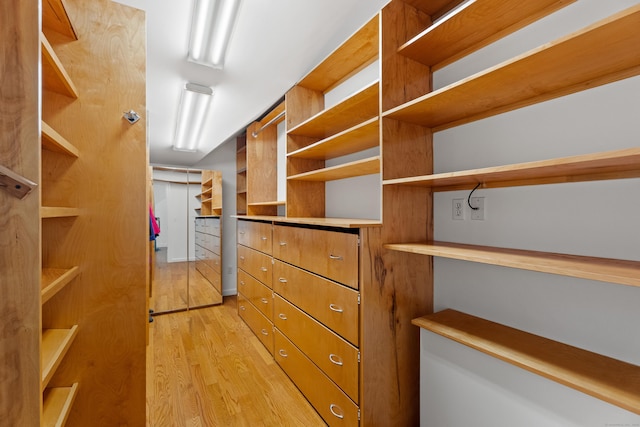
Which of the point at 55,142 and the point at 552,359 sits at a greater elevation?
the point at 55,142

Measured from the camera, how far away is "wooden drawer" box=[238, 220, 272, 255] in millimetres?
2579

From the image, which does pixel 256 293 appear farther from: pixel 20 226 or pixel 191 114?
pixel 20 226

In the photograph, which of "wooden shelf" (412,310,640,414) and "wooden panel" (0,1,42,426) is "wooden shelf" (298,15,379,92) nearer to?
"wooden panel" (0,1,42,426)

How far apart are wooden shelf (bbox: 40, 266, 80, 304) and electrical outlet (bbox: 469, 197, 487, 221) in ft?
5.89

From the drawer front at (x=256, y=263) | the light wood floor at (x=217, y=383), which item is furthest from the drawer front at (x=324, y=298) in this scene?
the light wood floor at (x=217, y=383)

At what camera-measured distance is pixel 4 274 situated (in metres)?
0.69

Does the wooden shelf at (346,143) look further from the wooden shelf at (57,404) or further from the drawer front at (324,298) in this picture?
the wooden shelf at (57,404)

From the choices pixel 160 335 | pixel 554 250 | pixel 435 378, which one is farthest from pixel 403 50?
pixel 160 335

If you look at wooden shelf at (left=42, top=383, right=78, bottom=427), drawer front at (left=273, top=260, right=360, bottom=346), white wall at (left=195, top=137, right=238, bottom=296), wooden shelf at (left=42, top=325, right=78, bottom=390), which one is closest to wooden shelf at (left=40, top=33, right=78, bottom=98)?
wooden shelf at (left=42, top=325, right=78, bottom=390)

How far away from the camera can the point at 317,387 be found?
1.80 m

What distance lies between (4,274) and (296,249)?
4.91ft

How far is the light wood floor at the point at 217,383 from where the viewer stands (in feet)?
5.84

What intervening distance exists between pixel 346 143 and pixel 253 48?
2.99ft

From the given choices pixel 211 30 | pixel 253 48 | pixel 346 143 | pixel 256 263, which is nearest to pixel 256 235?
pixel 256 263
